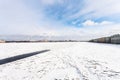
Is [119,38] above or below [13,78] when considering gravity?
above

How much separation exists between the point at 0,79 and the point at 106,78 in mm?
4605

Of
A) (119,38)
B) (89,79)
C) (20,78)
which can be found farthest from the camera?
(119,38)

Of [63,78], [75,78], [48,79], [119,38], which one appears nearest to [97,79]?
[75,78]

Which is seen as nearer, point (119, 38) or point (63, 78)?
point (63, 78)

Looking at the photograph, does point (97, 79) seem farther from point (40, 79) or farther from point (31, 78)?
point (31, 78)

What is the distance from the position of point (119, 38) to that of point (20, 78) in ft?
123

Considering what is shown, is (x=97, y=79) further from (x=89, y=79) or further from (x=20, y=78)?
(x=20, y=78)

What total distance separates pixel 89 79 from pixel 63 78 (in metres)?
1.11

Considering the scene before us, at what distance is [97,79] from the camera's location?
436 centimetres

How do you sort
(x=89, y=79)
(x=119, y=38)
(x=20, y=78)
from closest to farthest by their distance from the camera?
(x=89, y=79)
(x=20, y=78)
(x=119, y=38)

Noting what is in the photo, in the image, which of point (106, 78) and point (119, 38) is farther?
point (119, 38)

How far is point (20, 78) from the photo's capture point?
184 inches

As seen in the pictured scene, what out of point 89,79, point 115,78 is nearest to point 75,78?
point 89,79

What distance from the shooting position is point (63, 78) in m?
4.58
